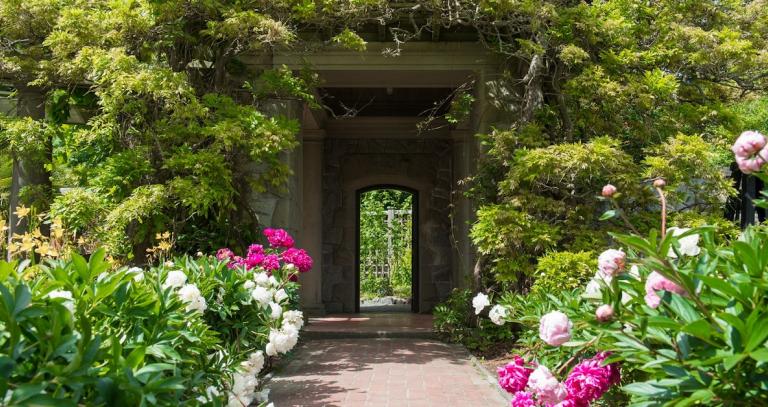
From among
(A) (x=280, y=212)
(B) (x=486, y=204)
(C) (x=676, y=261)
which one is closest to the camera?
(C) (x=676, y=261)

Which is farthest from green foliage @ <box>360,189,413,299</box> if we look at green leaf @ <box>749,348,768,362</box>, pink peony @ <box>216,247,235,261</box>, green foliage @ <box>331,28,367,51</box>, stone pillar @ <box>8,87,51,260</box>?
green leaf @ <box>749,348,768,362</box>

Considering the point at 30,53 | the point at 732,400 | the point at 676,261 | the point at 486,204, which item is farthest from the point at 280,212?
the point at 732,400

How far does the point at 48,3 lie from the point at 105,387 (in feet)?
19.2

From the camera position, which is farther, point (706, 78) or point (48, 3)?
point (706, 78)

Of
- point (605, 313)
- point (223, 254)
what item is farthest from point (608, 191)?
point (223, 254)

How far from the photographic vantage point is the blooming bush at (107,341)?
127 centimetres

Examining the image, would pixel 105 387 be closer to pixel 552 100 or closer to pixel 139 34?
pixel 139 34

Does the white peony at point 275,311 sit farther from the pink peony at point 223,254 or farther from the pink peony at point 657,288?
the pink peony at point 657,288

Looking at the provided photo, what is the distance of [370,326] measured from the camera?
8.76 metres

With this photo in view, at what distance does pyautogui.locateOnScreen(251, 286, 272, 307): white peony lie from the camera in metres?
3.56

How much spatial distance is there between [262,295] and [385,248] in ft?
35.2

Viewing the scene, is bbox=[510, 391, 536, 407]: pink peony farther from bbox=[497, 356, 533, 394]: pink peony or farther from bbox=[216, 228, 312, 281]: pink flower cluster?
bbox=[216, 228, 312, 281]: pink flower cluster

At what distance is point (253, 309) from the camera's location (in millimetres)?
3766

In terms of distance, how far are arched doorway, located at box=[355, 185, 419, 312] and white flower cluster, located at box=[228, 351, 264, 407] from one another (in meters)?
10.4
